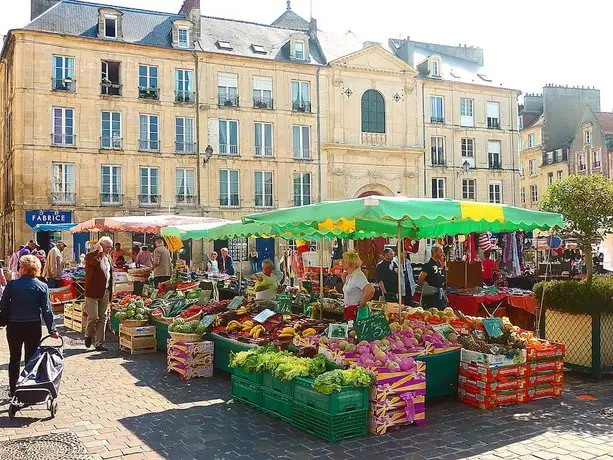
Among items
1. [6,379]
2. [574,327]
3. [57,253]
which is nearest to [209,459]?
[6,379]

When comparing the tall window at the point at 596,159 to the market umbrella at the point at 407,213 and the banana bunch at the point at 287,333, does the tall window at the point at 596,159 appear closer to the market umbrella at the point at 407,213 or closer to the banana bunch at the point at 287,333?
the market umbrella at the point at 407,213

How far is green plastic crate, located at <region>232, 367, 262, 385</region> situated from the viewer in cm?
626

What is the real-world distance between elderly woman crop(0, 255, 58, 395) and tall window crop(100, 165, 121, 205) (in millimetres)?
21679

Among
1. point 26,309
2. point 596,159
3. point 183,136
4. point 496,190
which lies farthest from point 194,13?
point 596,159

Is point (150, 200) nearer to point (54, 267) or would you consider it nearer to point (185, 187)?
point (185, 187)

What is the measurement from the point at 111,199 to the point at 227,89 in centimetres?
788

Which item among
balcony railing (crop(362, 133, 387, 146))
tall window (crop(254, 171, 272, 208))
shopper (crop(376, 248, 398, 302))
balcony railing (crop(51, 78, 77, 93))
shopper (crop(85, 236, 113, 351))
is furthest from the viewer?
balcony railing (crop(362, 133, 387, 146))

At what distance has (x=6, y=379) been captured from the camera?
779 centimetres

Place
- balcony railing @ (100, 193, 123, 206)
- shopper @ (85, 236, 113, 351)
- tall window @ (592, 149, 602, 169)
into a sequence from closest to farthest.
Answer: shopper @ (85, 236, 113, 351), balcony railing @ (100, 193, 123, 206), tall window @ (592, 149, 602, 169)

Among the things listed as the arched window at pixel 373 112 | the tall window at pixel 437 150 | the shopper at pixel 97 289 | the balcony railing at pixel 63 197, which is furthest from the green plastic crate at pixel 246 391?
the tall window at pixel 437 150

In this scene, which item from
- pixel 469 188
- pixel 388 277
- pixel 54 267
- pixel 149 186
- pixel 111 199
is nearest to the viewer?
pixel 388 277

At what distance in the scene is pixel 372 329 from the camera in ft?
20.9

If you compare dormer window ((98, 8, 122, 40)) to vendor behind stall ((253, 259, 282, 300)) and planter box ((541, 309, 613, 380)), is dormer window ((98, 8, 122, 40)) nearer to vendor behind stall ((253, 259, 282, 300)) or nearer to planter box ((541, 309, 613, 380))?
vendor behind stall ((253, 259, 282, 300))

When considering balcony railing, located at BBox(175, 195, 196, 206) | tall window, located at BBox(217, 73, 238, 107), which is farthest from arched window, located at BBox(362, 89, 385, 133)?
balcony railing, located at BBox(175, 195, 196, 206)
